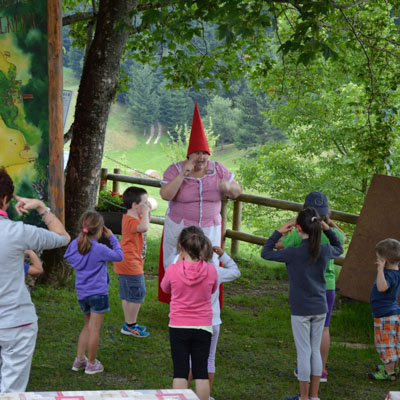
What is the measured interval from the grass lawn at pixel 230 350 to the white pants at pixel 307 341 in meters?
0.60

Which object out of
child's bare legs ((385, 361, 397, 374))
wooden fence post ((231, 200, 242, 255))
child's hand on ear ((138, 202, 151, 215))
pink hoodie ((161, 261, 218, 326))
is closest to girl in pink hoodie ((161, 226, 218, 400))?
pink hoodie ((161, 261, 218, 326))

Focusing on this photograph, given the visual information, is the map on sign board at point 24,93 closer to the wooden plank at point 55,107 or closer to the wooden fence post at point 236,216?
the wooden plank at point 55,107

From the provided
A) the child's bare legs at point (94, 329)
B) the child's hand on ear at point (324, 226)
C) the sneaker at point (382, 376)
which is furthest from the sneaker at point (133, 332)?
the child's hand on ear at point (324, 226)

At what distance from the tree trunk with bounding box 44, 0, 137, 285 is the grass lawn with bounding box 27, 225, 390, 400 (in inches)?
32.4

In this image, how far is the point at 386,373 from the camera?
4961 mm

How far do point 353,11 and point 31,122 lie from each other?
5926mm

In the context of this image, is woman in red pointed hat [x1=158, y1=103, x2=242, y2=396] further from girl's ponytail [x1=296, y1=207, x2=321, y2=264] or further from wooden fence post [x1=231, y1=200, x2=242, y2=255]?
wooden fence post [x1=231, y1=200, x2=242, y2=255]

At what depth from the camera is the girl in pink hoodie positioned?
11.2 feet

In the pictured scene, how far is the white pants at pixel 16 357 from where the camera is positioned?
312 centimetres

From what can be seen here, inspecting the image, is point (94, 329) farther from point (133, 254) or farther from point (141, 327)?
point (141, 327)

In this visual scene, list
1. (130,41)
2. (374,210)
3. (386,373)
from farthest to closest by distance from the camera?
1. (130,41)
2. (374,210)
3. (386,373)

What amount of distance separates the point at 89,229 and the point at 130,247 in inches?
44.9

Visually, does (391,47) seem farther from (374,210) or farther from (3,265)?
(3,265)

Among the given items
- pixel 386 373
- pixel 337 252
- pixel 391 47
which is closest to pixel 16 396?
pixel 337 252
